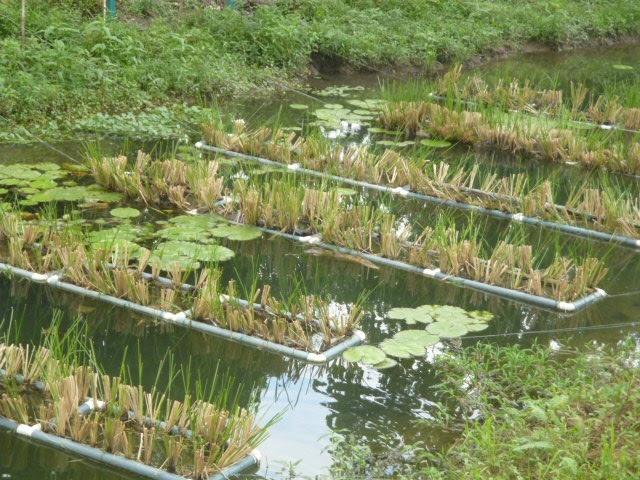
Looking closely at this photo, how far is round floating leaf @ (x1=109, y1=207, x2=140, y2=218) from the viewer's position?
266 inches

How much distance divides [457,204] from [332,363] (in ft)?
9.51

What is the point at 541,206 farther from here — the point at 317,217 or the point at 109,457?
the point at 109,457

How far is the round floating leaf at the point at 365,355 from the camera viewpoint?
5.00 metres

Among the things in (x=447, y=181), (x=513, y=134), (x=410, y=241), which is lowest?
(x=410, y=241)

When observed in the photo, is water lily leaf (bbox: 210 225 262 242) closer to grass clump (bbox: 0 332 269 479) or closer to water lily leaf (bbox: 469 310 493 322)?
water lily leaf (bbox: 469 310 493 322)

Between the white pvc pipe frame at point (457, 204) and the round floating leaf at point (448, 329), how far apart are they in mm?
1827

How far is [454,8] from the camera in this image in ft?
51.0

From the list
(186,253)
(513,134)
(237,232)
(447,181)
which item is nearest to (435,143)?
(513,134)

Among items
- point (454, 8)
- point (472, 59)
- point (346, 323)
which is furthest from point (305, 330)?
point (454, 8)

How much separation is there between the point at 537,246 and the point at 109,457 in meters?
3.84

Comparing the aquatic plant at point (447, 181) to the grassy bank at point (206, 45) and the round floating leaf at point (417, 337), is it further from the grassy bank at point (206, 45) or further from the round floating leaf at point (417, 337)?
the round floating leaf at point (417, 337)

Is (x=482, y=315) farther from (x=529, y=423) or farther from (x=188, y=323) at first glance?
(x=188, y=323)

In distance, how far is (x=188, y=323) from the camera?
527cm

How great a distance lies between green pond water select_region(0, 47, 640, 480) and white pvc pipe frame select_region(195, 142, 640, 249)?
3.9 inches
